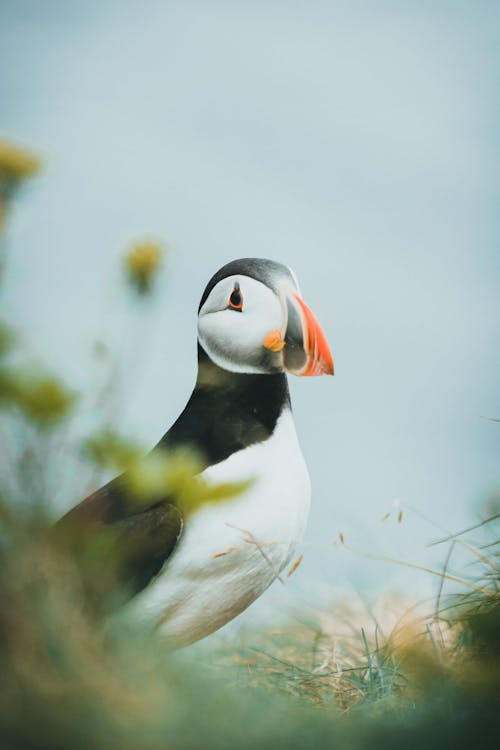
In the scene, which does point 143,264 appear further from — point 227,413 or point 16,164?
point 227,413

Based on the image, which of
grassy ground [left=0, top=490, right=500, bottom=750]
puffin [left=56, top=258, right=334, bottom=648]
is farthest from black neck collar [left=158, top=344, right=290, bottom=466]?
grassy ground [left=0, top=490, right=500, bottom=750]

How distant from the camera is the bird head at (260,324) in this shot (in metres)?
1.20

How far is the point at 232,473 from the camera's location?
3.92 feet

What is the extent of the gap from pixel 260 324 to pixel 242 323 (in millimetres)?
34

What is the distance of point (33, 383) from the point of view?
48 cm

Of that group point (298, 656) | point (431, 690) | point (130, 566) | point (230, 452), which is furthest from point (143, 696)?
point (298, 656)

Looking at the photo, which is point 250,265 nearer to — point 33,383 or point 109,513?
point 109,513

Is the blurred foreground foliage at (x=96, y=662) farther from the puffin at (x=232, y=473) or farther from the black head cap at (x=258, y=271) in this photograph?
the black head cap at (x=258, y=271)

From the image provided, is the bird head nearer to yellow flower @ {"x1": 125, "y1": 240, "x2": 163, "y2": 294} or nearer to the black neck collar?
the black neck collar

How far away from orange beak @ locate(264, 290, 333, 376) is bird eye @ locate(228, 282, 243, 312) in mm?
71

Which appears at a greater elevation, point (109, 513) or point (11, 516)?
point (11, 516)

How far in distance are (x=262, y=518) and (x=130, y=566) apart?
206 millimetres

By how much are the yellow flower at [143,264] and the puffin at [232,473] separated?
505mm

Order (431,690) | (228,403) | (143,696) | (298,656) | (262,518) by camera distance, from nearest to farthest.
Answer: (143,696) → (431,690) → (262,518) → (228,403) → (298,656)
